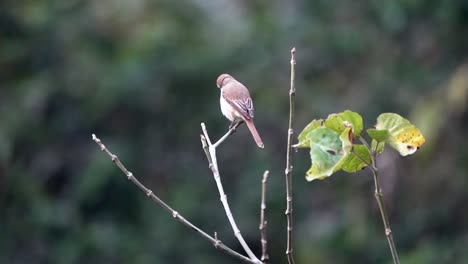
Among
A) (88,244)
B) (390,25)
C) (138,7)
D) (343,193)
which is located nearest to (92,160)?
(88,244)

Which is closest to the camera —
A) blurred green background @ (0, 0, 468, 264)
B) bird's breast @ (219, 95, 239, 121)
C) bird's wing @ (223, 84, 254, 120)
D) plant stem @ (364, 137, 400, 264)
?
plant stem @ (364, 137, 400, 264)

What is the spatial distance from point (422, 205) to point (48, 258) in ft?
10.8

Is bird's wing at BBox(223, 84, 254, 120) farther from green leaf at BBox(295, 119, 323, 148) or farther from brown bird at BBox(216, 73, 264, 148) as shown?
green leaf at BBox(295, 119, 323, 148)

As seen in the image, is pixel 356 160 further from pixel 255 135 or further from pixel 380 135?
pixel 255 135

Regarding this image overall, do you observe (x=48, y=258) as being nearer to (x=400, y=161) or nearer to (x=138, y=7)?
(x=138, y=7)

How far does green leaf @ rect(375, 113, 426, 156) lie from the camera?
6.31ft

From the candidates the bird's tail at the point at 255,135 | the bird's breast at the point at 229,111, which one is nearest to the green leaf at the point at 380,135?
the bird's tail at the point at 255,135

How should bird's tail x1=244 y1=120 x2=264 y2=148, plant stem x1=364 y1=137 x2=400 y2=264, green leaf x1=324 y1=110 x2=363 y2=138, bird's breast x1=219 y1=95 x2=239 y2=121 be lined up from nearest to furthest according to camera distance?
plant stem x1=364 y1=137 x2=400 y2=264 < green leaf x1=324 y1=110 x2=363 y2=138 < bird's tail x1=244 y1=120 x2=264 y2=148 < bird's breast x1=219 y1=95 x2=239 y2=121

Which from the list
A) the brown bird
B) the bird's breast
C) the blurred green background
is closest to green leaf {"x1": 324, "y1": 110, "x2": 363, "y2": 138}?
the brown bird

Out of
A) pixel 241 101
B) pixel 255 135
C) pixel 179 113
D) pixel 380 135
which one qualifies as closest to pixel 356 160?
pixel 380 135

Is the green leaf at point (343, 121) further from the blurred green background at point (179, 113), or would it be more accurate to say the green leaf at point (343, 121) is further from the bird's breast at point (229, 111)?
the blurred green background at point (179, 113)

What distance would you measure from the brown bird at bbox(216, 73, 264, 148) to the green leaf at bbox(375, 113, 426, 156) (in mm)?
1677

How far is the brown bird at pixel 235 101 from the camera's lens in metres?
3.68

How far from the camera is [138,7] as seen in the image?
31.3 ft
